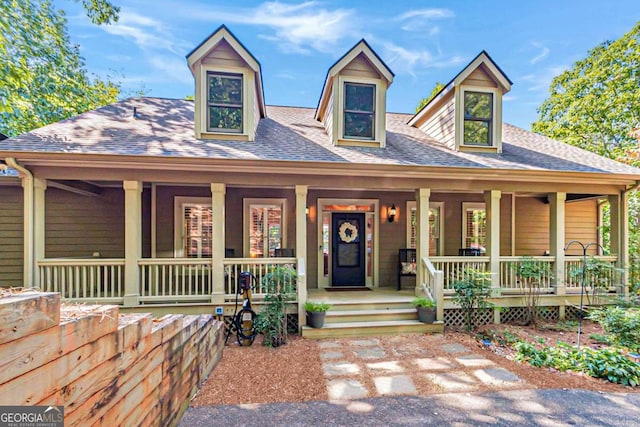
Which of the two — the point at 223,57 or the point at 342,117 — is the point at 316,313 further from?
the point at 223,57

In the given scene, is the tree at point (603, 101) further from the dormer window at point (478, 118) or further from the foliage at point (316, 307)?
the foliage at point (316, 307)

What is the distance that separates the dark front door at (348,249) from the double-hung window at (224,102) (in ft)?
10.8

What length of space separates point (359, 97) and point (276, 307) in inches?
194

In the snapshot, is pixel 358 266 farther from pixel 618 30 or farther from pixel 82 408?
pixel 618 30

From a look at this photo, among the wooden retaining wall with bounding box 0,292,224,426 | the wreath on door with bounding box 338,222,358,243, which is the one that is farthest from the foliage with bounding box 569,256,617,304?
the wooden retaining wall with bounding box 0,292,224,426

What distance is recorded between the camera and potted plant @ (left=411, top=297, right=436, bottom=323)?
17.9ft

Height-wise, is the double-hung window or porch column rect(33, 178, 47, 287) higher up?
the double-hung window

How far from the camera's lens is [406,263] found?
7527mm

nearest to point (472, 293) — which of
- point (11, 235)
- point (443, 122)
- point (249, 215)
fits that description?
point (443, 122)

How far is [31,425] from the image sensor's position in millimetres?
1322

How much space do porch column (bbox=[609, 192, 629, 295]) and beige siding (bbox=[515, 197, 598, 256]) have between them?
1.97 m

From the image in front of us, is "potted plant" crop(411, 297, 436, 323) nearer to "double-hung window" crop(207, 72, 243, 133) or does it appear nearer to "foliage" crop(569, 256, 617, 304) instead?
"foliage" crop(569, 256, 617, 304)

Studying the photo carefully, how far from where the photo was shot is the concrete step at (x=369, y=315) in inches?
216

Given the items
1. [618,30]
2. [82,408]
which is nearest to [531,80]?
[618,30]
